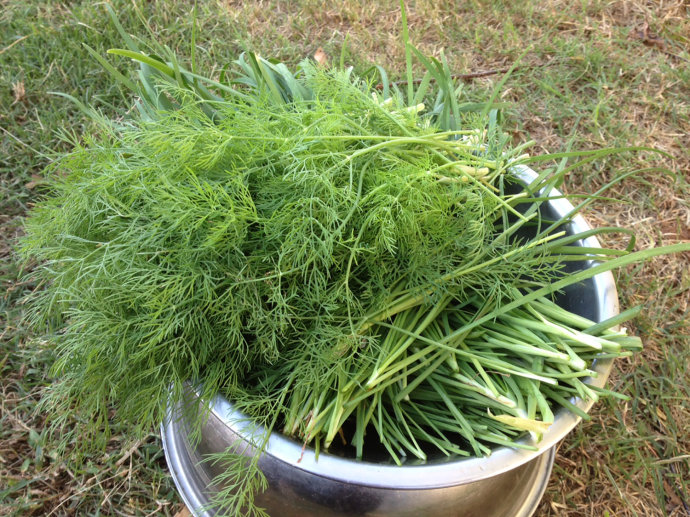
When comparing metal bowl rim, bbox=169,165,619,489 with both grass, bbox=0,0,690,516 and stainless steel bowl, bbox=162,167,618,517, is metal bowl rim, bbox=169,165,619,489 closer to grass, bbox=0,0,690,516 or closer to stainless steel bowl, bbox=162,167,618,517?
stainless steel bowl, bbox=162,167,618,517

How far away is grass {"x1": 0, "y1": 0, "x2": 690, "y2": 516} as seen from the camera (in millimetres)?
A: 1168

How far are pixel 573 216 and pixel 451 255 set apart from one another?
277mm

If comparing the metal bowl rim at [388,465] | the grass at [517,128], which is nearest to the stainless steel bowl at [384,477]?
the metal bowl rim at [388,465]

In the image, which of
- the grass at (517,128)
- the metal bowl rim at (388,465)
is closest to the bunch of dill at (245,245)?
the metal bowl rim at (388,465)

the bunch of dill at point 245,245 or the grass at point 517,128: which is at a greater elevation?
the bunch of dill at point 245,245

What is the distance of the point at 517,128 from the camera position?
5.14ft

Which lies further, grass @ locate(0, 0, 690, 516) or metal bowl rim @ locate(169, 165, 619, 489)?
grass @ locate(0, 0, 690, 516)

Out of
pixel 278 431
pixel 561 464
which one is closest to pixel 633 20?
pixel 561 464

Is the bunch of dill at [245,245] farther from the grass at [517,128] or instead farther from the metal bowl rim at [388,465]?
the grass at [517,128]

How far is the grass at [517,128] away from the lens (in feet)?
3.83

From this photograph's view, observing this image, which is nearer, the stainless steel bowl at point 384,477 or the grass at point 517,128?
the stainless steel bowl at point 384,477

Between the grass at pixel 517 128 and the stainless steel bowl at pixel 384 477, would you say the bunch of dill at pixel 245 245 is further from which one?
the grass at pixel 517 128

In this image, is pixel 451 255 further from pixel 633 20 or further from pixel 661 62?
pixel 633 20

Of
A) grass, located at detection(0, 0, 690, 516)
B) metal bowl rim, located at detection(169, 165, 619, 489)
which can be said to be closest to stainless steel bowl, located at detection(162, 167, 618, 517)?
metal bowl rim, located at detection(169, 165, 619, 489)
